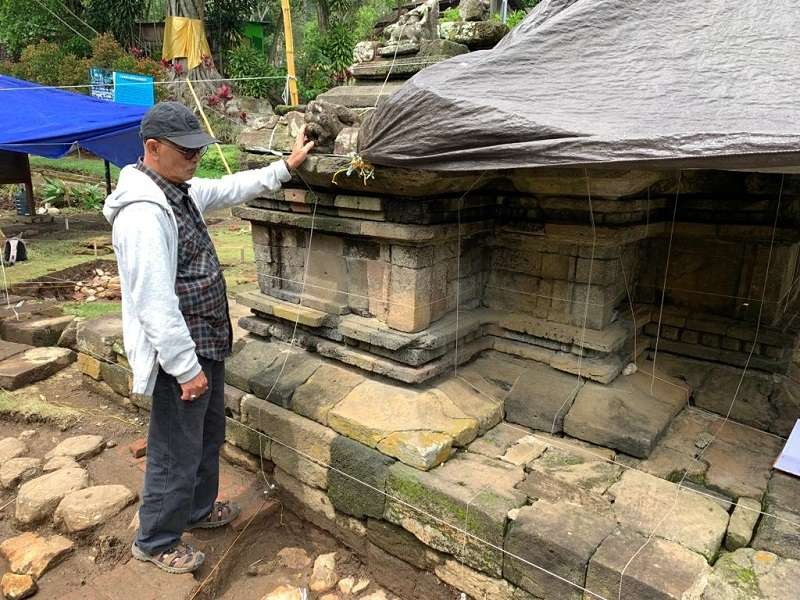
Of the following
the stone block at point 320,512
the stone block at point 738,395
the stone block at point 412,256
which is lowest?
the stone block at point 320,512

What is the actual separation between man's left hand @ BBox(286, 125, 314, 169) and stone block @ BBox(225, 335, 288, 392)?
4.17 feet

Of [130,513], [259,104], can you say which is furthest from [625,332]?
[259,104]

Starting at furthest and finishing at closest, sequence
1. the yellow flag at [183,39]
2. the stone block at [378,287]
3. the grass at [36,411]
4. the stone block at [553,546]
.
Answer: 1. the yellow flag at [183,39]
2. the grass at [36,411]
3. the stone block at [378,287]
4. the stone block at [553,546]

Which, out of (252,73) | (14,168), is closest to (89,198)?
(14,168)

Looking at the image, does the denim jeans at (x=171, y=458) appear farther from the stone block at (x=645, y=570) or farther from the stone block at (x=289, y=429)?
the stone block at (x=645, y=570)

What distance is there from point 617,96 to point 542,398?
5.76ft

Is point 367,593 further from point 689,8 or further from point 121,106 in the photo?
point 121,106

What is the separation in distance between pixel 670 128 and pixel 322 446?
2242mm

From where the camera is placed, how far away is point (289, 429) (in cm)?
312

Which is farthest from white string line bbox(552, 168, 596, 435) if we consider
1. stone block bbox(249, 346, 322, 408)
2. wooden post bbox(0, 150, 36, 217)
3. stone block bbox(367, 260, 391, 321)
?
wooden post bbox(0, 150, 36, 217)

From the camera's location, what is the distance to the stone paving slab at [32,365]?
166 inches

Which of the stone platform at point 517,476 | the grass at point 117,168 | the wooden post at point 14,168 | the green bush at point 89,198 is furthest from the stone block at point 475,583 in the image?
the grass at point 117,168

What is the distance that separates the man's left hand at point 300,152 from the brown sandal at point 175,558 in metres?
2.00

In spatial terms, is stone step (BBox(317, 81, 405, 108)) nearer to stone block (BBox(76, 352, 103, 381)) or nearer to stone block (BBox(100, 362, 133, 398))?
stone block (BBox(100, 362, 133, 398))
